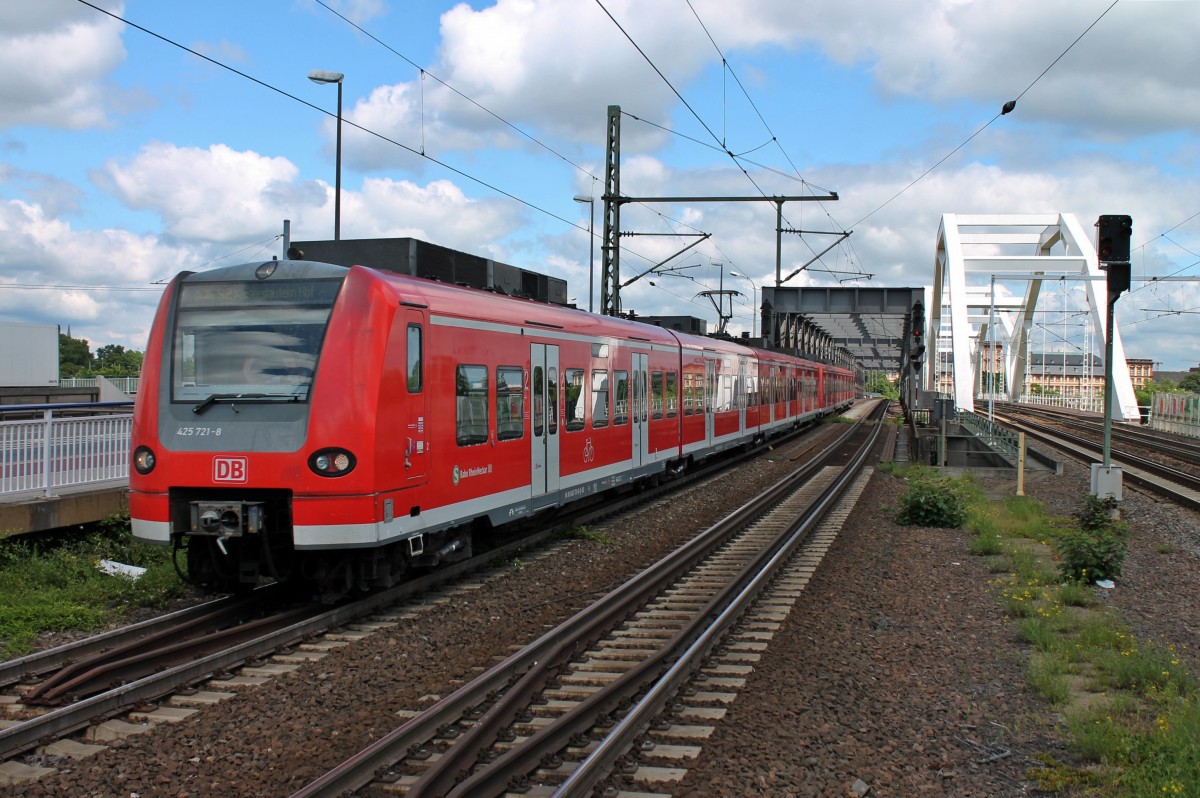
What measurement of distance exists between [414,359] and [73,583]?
3.71m

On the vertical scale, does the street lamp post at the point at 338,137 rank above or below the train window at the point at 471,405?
above

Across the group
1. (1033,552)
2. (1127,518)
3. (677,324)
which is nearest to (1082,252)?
(677,324)

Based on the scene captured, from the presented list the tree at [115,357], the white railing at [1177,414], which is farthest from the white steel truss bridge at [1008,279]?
the tree at [115,357]

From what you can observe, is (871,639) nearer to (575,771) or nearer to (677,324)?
(575,771)

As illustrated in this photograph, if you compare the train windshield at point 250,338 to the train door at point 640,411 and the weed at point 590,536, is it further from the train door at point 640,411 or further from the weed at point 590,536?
the train door at point 640,411

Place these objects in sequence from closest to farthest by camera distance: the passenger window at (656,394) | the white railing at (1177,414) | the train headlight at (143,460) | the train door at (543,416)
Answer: the train headlight at (143,460) < the train door at (543,416) < the passenger window at (656,394) < the white railing at (1177,414)

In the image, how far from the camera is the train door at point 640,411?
16.0m

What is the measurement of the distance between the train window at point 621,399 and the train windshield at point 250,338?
6897 millimetres

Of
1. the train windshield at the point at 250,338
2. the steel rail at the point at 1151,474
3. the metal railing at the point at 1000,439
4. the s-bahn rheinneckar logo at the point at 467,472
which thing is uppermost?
the train windshield at the point at 250,338

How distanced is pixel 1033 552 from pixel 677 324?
11.5m

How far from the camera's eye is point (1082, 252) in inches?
1959

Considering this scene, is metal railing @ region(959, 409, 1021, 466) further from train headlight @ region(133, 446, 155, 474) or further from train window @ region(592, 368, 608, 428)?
train headlight @ region(133, 446, 155, 474)

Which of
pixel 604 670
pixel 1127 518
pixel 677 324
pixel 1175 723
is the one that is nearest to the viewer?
pixel 1175 723

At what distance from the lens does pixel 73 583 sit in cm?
903
